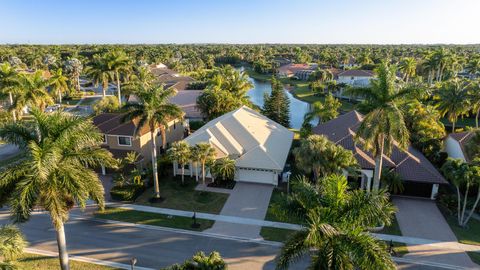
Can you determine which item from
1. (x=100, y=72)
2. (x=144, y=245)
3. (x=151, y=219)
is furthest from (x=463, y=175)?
(x=100, y=72)

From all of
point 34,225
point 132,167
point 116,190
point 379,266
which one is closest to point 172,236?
point 116,190

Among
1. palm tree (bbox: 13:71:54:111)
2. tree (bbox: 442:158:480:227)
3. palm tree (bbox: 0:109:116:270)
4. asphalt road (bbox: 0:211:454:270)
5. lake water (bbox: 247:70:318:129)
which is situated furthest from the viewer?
lake water (bbox: 247:70:318:129)

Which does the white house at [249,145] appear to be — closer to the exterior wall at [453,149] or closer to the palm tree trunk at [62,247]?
the palm tree trunk at [62,247]

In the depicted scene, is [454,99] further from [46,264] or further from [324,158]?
[46,264]

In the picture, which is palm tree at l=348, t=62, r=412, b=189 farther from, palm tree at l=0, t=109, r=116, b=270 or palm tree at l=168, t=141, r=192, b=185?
palm tree at l=0, t=109, r=116, b=270

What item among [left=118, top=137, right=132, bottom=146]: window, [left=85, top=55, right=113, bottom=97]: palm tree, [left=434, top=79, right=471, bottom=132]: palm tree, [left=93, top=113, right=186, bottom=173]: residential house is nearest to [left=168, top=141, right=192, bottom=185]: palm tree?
[left=93, top=113, right=186, bottom=173]: residential house

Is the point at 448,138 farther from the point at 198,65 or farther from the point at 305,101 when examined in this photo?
the point at 198,65

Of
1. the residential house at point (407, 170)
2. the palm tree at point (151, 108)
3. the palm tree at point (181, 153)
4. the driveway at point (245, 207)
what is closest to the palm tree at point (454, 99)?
the residential house at point (407, 170)
